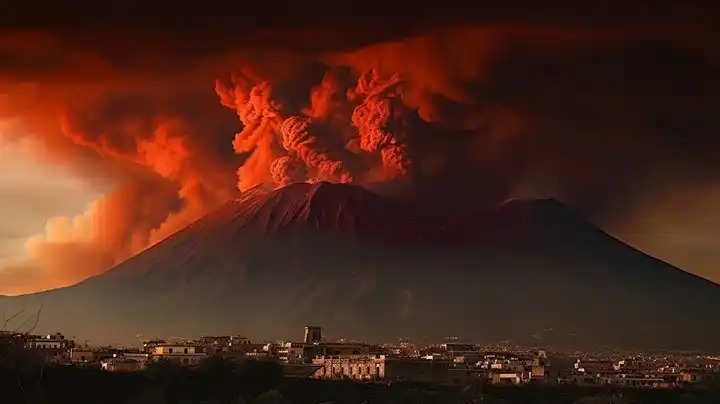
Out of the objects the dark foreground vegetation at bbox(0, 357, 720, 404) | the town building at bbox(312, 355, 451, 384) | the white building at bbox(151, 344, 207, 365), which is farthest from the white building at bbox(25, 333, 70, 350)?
the dark foreground vegetation at bbox(0, 357, 720, 404)

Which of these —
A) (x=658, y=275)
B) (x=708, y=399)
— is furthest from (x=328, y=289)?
(x=708, y=399)

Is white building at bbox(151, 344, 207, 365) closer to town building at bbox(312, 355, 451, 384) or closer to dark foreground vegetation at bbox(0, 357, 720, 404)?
town building at bbox(312, 355, 451, 384)

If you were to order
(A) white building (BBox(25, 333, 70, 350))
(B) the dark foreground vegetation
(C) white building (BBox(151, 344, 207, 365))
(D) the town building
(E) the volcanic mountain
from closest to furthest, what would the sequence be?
(B) the dark foreground vegetation → (D) the town building → (C) white building (BBox(151, 344, 207, 365)) → (A) white building (BBox(25, 333, 70, 350)) → (E) the volcanic mountain

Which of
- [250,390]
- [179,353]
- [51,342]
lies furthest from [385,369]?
[51,342]

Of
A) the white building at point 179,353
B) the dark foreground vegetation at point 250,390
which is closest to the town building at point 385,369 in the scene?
the dark foreground vegetation at point 250,390

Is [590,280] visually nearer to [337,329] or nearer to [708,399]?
[337,329]

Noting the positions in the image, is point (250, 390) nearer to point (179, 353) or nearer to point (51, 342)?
point (179, 353)
